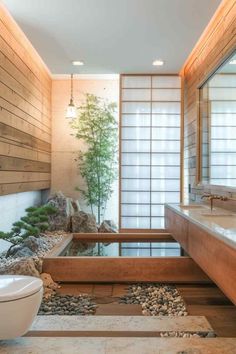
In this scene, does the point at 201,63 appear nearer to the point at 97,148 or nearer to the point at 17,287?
the point at 97,148

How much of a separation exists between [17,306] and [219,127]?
2.81 meters

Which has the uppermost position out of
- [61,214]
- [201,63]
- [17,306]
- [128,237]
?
[201,63]

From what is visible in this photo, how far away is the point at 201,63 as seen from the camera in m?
4.72

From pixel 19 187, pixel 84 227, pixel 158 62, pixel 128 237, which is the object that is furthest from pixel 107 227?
pixel 158 62

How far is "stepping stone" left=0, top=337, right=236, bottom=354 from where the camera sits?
2166mm

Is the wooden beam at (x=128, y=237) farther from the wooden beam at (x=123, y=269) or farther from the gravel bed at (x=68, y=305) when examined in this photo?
the gravel bed at (x=68, y=305)

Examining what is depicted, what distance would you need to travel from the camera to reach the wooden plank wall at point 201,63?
3.56 metres

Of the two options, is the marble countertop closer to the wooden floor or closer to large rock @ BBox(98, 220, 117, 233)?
the wooden floor

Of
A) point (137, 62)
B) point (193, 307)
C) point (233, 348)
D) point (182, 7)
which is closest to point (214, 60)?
point (182, 7)

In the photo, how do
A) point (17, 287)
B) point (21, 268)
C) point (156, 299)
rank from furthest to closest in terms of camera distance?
point (21, 268)
point (156, 299)
point (17, 287)

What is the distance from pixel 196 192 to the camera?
490 centimetres

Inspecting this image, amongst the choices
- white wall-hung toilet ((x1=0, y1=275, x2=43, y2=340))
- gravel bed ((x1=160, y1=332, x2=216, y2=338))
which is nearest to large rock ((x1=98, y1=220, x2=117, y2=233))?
gravel bed ((x1=160, y1=332, x2=216, y2=338))

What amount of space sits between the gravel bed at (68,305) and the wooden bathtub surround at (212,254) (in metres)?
0.98

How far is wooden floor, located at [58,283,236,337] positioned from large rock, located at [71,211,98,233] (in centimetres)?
193
